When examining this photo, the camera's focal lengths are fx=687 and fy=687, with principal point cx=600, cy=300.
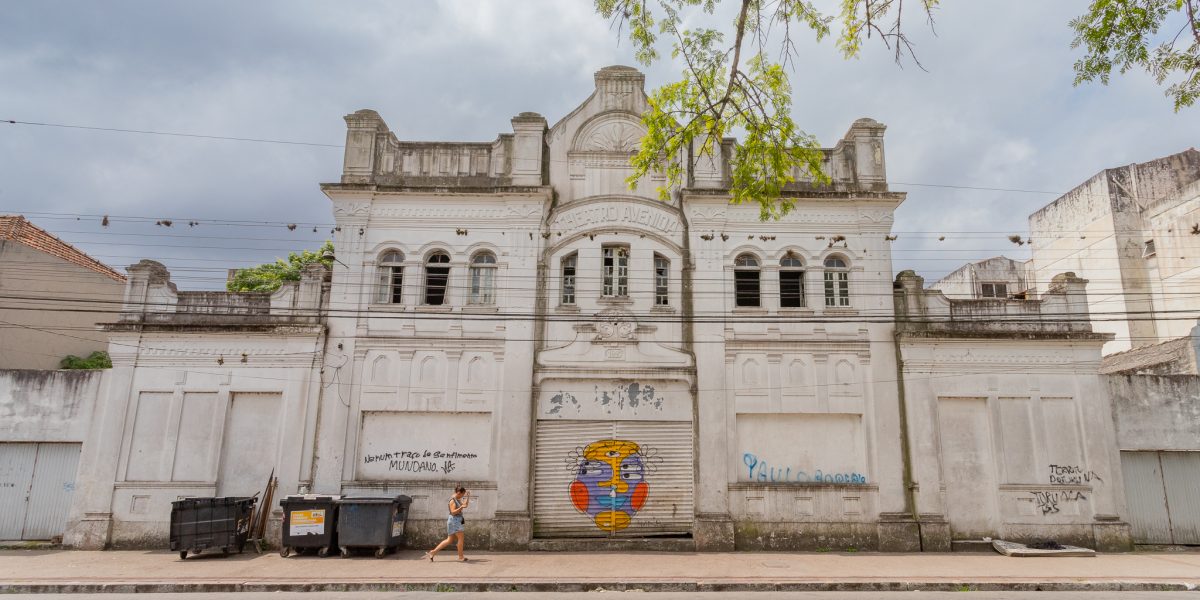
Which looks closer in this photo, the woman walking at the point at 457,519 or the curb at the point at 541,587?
the curb at the point at 541,587

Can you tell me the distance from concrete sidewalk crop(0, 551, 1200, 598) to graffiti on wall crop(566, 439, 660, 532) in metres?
1.13

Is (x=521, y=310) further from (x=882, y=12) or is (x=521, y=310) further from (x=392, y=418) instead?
(x=882, y=12)

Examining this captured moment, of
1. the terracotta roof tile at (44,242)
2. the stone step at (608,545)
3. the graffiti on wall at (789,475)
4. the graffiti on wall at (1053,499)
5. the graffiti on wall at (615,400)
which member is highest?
the terracotta roof tile at (44,242)

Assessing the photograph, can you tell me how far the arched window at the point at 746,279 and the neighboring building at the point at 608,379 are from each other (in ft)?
0.24

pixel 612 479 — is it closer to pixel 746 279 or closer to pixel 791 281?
pixel 746 279

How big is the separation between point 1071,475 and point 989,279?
54.5 feet

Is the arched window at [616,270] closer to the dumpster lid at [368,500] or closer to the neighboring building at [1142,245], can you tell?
the dumpster lid at [368,500]

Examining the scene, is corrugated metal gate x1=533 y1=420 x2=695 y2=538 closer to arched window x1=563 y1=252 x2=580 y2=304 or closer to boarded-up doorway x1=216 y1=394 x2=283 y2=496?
arched window x1=563 y1=252 x2=580 y2=304

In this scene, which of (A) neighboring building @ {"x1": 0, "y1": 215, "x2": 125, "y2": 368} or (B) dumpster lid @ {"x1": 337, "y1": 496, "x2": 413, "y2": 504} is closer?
(B) dumpster lid @ {"x1": 337, "y1": 496, "x2": 413, "y2": 504}

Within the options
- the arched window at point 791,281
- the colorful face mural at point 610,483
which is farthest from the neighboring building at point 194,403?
the arched window at point 791,281

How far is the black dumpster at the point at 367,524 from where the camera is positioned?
1400cm

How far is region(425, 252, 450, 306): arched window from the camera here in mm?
17016

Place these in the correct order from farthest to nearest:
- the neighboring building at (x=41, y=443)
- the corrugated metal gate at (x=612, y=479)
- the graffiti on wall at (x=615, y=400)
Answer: the graffiti on wall at (x=615, y=400), the corrugated metal gate at (x=612, y=479), the neighboring building at (x=41, y=443)

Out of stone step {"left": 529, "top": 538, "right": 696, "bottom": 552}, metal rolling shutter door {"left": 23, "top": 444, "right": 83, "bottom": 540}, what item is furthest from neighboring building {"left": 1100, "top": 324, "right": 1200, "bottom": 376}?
metal rolling shutter door {"left": 23, "top": 444, "right": 83, "bottom": 540}
